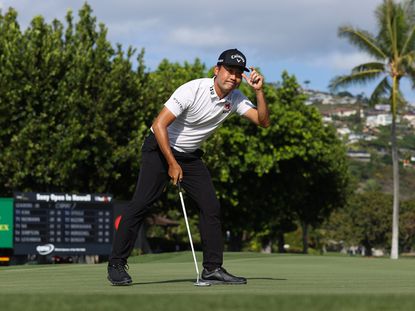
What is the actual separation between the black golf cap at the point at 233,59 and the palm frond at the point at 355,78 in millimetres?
44401

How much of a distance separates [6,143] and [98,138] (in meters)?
3.45

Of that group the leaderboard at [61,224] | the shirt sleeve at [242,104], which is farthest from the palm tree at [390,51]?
the shirt sleeve at [242,104]

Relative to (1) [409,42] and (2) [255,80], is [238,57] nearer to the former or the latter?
(2) [255,80]

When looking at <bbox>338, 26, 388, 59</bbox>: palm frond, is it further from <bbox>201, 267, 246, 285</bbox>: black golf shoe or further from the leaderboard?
<bbox>201, 267, 246, 285</bbox>: black golf shoe

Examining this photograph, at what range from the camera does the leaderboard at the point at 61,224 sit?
27.5 m

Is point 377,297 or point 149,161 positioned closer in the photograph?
point 377,297

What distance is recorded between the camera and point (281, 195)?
50.6 m

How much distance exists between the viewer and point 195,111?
27.6 ft

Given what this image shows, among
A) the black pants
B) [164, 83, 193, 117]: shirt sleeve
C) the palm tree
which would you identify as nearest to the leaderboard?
the black pants

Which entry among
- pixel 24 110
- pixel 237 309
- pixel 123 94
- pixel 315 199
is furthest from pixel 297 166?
pixel 237 309

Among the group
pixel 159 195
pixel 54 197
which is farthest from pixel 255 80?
pixel 54 197

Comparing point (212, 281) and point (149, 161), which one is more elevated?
point (149, 161)

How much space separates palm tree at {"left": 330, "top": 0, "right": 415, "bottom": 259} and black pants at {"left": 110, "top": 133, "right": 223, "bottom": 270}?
43894 mm

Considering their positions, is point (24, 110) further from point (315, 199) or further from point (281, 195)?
point (315, 199)
